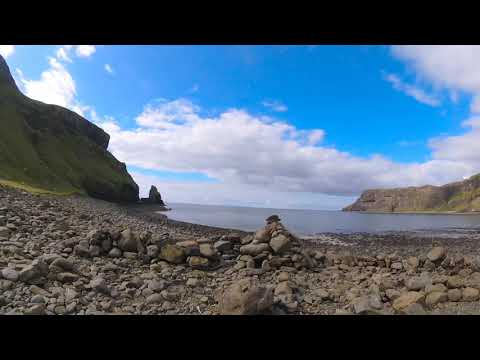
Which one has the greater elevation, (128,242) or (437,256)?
(128,242)

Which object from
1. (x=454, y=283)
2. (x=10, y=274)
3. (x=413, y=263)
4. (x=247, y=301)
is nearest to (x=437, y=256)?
(x=413, y=263)

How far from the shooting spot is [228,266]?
42.3 feet

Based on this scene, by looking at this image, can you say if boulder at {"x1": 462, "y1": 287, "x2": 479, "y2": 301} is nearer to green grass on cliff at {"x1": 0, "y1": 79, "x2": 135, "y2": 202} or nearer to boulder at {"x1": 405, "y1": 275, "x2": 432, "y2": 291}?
boulder at {"x1": 405, "y1": 275, "x2": 432, "y2": 291}

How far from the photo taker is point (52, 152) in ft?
343

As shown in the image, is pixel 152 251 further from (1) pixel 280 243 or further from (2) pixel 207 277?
(1) pixel 280 243

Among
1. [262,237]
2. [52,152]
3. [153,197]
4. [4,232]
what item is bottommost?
[262,237]

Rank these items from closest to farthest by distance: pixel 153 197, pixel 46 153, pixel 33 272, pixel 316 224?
pixel 33 272, pixel 316 224, pixel 46 153, pixel 153 197

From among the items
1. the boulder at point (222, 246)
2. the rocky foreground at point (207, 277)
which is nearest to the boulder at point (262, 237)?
the rocky foreground at point (207, 277)

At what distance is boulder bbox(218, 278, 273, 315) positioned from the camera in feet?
23.4

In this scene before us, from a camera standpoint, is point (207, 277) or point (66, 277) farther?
point (207, 277)

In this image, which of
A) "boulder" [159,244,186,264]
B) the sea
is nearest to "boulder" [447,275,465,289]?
"boulder" [159,244,186,264]

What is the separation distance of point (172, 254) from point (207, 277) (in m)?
2.07

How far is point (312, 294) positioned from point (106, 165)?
140524mm
